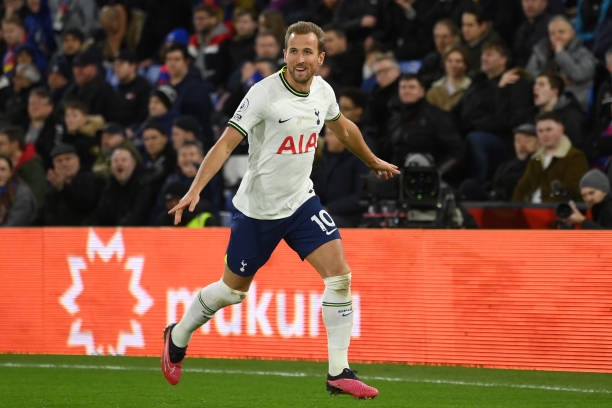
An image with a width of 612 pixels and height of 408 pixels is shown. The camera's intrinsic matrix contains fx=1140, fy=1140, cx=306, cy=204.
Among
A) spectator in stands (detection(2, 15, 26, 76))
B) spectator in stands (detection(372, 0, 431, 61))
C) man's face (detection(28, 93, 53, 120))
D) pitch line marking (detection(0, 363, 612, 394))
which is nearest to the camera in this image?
pitch line marking (detection(0, 363, 612, 394))

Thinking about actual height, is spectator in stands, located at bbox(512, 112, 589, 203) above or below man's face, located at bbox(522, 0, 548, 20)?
below

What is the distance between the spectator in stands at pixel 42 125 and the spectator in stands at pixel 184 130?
3.04 m

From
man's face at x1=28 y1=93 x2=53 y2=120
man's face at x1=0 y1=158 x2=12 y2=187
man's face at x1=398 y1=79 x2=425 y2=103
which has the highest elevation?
man's face at x1=398 y1=79 x2=425 y2=103

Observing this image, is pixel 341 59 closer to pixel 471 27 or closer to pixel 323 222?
pixel 471 27

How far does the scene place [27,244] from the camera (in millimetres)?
11109

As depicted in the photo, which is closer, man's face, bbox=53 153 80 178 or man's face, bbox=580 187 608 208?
man's face, bbox=580 187 608 208

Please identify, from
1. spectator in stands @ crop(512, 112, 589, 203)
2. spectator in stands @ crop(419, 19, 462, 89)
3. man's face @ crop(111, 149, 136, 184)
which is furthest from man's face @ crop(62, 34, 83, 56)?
spectator in stands @ crop(512, 112, 589, 203)

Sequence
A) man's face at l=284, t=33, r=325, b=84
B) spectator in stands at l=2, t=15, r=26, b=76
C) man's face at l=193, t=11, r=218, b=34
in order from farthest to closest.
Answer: spectator in stands at l=2, t=15, r=26, b=76
man's face at l=193, t=11, r=218, b=34
man's face at l=284, t=33, r=325, b=84

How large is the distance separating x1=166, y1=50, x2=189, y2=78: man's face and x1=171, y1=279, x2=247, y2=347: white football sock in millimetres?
7465

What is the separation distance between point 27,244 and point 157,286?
1.50 metres

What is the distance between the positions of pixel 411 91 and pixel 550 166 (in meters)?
1.87

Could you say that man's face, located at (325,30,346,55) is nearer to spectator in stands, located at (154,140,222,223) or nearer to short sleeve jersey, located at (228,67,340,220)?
spectator in stands, located at (154,140,222,223)

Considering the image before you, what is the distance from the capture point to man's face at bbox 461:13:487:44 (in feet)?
43.2

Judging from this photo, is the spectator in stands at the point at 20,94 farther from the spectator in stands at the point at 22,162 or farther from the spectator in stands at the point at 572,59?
the spectator in stands at the point at 572,59
